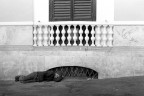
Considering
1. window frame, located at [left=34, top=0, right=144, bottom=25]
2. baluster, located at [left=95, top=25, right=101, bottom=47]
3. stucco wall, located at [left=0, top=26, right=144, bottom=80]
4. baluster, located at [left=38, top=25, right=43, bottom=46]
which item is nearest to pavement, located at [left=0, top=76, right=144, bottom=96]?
stucco wall, located at [left=0, top=26, right=144, bottom=80]

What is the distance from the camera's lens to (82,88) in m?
7.09

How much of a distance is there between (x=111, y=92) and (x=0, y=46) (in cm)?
457

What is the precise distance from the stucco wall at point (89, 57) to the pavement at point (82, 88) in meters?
1.15

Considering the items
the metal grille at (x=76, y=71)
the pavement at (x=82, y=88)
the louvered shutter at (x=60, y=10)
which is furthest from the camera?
the louvered shutter at (x=60, y=10)

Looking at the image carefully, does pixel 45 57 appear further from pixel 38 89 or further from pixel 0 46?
pixel 38 89

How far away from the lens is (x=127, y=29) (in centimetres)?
929

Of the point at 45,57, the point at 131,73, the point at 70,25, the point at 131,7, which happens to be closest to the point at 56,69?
the point at 45,57

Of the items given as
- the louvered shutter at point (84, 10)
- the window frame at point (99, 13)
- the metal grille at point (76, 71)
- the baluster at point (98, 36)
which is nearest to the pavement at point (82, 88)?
the metal grille at point (76, 71)

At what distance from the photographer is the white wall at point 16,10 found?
955 centimetres

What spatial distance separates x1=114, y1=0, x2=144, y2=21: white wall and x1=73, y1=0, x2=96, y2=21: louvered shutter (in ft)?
2.57

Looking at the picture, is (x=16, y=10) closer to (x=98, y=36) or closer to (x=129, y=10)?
(x=98, y=36)

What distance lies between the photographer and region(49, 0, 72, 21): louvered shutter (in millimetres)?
9578

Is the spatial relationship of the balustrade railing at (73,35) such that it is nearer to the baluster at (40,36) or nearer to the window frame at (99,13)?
the baluster at (40,36)

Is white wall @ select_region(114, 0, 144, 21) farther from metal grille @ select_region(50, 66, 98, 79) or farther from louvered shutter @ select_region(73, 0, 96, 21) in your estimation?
metal grille @ select_region(50, 66, 98, 79)
